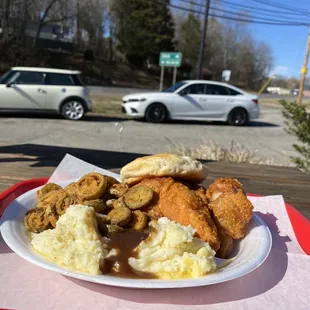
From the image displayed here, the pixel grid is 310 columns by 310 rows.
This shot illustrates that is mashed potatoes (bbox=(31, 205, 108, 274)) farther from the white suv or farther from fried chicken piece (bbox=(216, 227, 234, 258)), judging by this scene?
the white suv

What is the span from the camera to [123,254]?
1091 millimetres

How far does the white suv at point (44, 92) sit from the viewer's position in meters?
12.2

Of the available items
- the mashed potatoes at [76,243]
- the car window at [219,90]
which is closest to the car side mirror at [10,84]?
the car window at [219,90]

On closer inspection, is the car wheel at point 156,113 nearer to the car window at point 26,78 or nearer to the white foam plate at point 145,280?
the car window at point 26,78

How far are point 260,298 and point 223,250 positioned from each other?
0.97 ft

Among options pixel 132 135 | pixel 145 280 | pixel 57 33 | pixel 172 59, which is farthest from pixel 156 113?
pixel 57 33

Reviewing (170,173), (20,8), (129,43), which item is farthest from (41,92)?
(129,43)

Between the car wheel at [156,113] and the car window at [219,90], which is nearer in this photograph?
the car wheel at [156,113]

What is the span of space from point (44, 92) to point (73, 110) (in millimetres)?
1186

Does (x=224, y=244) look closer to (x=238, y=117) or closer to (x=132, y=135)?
(x=132, y=135)

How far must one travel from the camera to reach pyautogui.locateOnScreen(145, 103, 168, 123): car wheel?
44.2ft

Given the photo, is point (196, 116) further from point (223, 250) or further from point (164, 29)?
point (164, 29)

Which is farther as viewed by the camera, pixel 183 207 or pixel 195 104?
pixel 195 104

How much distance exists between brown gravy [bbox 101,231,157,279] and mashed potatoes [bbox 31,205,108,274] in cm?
4
